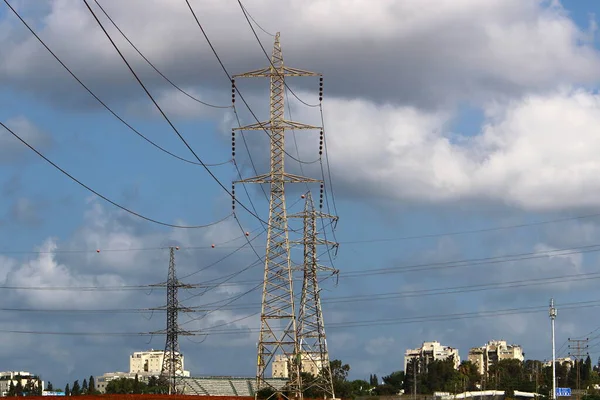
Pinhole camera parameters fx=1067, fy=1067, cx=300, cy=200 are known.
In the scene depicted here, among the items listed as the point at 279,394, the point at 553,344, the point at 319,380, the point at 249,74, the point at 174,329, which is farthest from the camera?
the point at 553,344

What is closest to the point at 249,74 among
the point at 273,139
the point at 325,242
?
the point at 273,139

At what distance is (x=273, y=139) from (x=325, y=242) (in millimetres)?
37693

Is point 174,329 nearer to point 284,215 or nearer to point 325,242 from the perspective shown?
point 325,242

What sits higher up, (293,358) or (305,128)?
(305,128)

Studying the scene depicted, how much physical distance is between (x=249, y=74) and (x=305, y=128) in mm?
7066

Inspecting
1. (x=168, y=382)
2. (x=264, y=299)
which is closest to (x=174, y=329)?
(x=168, y=382)

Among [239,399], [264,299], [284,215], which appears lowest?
[239,399]

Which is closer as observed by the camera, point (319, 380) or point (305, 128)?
point (305, 128)

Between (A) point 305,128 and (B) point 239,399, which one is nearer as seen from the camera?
(A) point 305,128

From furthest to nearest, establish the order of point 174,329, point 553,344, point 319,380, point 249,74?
point 553,344
point 174,329
point 319,380
point 249,74

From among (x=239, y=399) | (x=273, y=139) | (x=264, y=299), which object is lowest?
(x=239, y=399)

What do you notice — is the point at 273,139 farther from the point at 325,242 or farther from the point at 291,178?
the point at 325,242

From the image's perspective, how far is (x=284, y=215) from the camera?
98.4 m

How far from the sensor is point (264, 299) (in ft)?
327
